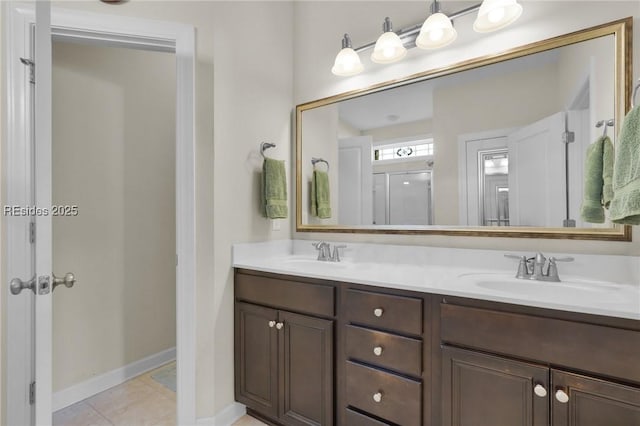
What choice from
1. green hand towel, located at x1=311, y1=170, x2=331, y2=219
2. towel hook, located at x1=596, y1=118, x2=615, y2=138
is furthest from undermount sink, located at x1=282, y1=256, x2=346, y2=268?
towel hook, located at x1=596, y1=118, x2=615, y2=138

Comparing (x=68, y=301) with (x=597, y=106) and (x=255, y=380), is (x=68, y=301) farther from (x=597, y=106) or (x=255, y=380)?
(x=597, y=106)

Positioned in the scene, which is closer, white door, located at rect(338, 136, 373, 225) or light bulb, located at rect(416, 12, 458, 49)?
light bulb, located at rect(416, 12, 458, 49)

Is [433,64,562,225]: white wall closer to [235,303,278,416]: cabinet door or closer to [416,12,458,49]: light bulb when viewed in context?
[416,12,458,49]: light bulb

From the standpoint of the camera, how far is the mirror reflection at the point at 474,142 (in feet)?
4.74

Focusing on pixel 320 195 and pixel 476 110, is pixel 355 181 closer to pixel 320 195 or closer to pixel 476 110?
pixel 320 195

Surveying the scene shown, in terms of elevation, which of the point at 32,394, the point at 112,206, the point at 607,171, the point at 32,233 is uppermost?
the point at 607,171

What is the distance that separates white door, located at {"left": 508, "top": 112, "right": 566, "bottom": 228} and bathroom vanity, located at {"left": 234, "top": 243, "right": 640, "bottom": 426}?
1.54 feet

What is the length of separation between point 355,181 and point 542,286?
1148 mm

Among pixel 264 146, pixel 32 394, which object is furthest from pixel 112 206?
pixel 32 394

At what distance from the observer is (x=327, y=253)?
204 centimetres

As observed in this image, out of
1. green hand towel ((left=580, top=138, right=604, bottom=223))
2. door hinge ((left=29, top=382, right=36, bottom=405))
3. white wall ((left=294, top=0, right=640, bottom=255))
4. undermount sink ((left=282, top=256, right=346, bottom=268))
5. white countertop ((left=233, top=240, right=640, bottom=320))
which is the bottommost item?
door hinge ((left=29, top=382, right=36, bottom=405))

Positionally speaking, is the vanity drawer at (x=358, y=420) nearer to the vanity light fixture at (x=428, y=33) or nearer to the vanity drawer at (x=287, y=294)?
the vanity drawer at (x=287, y=294)

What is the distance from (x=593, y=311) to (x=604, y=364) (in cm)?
16

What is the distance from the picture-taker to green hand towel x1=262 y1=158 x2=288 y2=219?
6.55 feet
